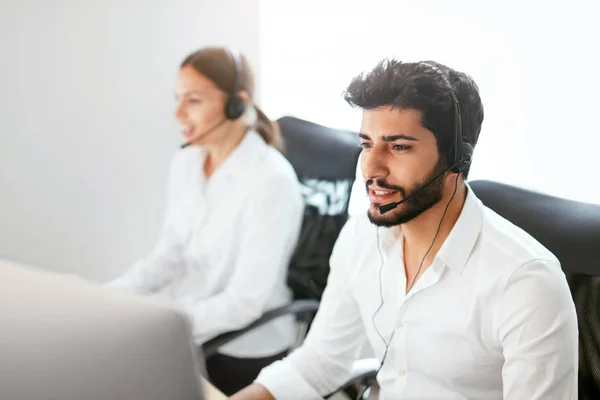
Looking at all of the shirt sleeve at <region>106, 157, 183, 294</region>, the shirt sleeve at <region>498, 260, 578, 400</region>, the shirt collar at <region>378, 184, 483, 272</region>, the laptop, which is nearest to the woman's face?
the shirt sleeve at <region>106, 157, 183, 294</region>

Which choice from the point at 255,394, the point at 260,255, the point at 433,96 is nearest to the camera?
the point at 433,96

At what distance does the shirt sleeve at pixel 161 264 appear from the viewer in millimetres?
1658

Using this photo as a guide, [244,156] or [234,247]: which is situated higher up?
[244,156]

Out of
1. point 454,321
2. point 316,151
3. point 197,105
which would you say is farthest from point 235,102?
point 454,321

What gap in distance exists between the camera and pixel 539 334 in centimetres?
88

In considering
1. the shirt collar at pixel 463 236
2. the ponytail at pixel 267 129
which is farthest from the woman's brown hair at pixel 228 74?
the shirt collar at pixel 463 236

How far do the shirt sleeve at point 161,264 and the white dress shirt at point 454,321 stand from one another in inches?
19.8

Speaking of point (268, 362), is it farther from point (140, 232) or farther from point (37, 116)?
point (37, 116)

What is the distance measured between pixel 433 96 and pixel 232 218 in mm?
701

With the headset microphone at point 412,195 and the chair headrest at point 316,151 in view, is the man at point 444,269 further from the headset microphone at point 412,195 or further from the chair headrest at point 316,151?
the chair headrest at point 316,151

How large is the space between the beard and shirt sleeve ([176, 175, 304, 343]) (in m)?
0.42

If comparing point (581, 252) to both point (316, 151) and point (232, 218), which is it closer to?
point (316, 151)

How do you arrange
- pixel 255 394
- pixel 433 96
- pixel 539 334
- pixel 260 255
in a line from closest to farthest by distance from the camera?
1. pixel 539 334
2. pixel 433 96
3. pixel 255 394
4. pixel 260 255

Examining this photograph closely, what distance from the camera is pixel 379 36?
1.19m
